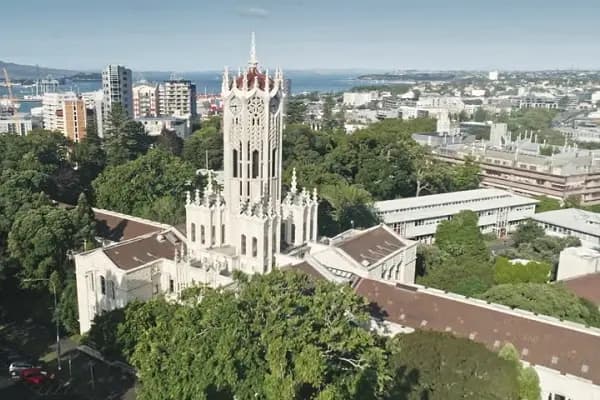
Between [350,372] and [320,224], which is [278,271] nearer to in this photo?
[350,372]

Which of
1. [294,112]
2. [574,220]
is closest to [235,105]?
[574,220]

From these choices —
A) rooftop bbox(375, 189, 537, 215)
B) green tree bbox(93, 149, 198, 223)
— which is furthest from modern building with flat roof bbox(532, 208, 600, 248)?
green tree bbox(93, 149, 198, 223)

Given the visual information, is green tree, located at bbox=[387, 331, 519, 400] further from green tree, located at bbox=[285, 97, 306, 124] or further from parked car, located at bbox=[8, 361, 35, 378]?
green tree, located at bbox=[285, 97, 306, 124]

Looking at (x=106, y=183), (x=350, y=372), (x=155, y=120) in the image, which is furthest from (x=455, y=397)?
(x=155, y=120)

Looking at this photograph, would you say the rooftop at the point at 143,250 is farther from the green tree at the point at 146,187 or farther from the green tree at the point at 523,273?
the green tree at the point at 523,273

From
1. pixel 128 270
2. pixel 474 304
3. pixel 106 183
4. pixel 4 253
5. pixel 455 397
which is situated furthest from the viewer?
pixel 106 183

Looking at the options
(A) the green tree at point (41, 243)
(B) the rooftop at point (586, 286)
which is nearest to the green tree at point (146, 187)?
(A) the green tree at point (41, 243)
